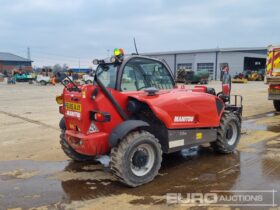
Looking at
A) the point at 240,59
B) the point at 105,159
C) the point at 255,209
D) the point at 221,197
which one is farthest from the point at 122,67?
the point at 240,59

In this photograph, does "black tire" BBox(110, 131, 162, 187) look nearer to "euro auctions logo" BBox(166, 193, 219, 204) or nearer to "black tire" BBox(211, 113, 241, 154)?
"euro auctions logo" BBox(166, 193, 219, 204)

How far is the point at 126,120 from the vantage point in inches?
211

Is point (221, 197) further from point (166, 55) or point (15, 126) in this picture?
point (166, 55)

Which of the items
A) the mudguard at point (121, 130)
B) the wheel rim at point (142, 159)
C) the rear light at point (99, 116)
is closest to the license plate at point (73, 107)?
the rear light at point (99, 116)

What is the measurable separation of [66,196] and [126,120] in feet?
4.70

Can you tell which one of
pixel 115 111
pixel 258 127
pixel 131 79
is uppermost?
pixel 131 79

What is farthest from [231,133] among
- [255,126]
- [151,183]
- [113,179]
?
[255,126]

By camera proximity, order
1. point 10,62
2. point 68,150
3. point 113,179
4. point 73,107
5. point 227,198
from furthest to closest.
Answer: point 10,62 → point 68,150 → point 113,179 → point 73,107 → point 227,198

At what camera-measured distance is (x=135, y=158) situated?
5188 mm

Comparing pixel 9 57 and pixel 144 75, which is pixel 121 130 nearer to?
pixel 144 75

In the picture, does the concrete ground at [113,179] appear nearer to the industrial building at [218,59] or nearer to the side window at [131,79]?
the side window at [131,79]

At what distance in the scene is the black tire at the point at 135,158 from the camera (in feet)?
16.2

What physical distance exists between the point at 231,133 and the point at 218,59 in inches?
2212

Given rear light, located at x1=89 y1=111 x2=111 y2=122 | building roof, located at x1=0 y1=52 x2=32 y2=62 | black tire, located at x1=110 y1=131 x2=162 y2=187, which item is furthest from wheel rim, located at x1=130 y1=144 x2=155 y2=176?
building roof, located at x1=0 y1=52 x2=32 y2=62
